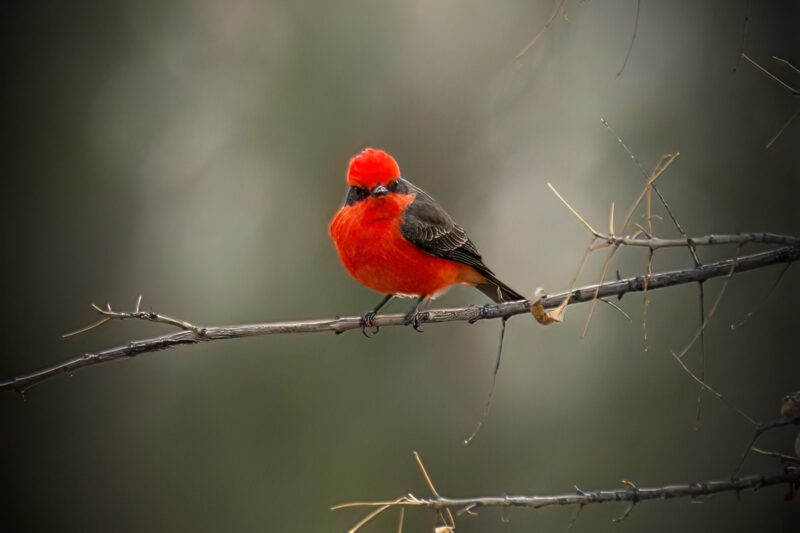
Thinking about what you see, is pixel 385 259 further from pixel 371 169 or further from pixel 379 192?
pixel 371 169

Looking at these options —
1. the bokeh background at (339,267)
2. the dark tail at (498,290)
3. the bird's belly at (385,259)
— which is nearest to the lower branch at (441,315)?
the bird's belly at (385,259)

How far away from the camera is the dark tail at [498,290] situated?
4.88 m

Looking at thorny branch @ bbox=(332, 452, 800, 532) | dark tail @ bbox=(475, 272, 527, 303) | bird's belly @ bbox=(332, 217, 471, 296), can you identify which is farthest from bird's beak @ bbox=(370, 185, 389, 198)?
thorny branch @ bbox=(332, 452, 800, 532)

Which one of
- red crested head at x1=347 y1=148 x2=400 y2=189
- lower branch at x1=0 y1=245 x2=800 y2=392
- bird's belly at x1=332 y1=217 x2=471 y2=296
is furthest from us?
bird's belly at x1=332 y1=217 x2=471 y2=296

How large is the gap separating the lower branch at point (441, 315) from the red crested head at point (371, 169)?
113 centimetres

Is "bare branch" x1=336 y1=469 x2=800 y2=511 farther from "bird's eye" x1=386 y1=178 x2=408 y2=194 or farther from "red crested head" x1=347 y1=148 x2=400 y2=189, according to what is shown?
"bird's eye" x1=386 y1=178 x2=408 y2=194

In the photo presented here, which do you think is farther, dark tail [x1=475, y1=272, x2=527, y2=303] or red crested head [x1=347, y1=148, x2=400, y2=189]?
dark tail [x1=475, y1=272, x2=527, y2=303]

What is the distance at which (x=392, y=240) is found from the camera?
176 inches

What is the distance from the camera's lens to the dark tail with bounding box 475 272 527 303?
4.88m

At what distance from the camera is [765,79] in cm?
666

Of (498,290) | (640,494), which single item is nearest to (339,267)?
(498,290)

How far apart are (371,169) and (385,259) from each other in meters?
0.51

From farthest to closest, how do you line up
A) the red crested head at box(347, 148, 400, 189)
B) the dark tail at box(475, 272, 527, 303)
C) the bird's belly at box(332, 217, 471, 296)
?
the dark tail at box(475, 272, 527, 303) → the bird's belly at box(332, 217, 471, 296) → the red crested head at box(347, 148, 400, 189)

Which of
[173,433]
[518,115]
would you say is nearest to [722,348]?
[518,115]
